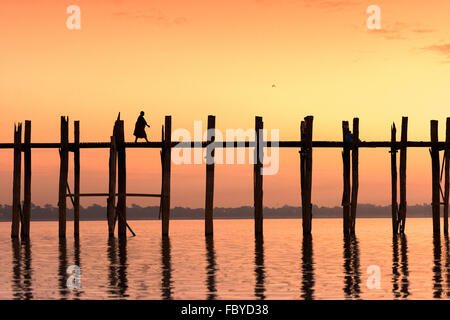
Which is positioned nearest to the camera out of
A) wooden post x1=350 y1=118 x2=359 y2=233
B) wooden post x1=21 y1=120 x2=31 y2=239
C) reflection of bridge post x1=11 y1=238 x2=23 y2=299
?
reflection of bridge post x1=11 y1=238 x2=23 y2=299

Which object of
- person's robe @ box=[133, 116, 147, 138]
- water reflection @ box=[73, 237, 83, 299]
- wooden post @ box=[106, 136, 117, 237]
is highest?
person's robe @ box=[133, 116, 147, 138]

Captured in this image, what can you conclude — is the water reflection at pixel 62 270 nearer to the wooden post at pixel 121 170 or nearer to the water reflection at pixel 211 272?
the wooden post at pixel 121 170

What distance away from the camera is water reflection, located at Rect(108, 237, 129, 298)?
55.3 ft

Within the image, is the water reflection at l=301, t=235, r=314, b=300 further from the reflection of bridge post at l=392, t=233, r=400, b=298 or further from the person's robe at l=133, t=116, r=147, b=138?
the person's robe at l=133, t=116, r=147, b=138

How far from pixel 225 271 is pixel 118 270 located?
2.54 meters

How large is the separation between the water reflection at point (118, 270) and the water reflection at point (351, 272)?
4214mm

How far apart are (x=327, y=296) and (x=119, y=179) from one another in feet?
48.6

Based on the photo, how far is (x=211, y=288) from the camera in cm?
1720

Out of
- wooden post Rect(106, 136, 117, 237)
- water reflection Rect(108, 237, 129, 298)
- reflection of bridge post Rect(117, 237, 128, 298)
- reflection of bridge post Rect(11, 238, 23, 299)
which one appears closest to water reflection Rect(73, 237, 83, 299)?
water reflection Rect(108, 237, 129, 298)

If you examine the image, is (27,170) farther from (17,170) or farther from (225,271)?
(225,271)

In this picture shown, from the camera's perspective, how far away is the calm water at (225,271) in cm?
1648

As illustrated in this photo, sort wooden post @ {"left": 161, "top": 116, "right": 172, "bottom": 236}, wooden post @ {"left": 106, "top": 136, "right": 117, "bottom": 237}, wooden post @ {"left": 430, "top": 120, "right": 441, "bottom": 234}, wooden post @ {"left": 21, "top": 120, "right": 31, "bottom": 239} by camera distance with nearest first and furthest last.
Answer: wooden post @ {"left": 161, "top": 116, "right": 172, "bottom": 236}, wooden post @ {"left": 106, "top": 136, "right": 117, "bottom": 237}, wooden post @ {"left": 21, "top": 120, "right": 31, "bottom": 239}, wooden post @ {"left": 430, "top": 120, "right": 441, "bottom": 234}

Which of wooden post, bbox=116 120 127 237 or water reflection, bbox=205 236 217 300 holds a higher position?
wooden post, bbox=116 120 127 237

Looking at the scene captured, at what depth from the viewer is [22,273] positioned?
20.2 meters
